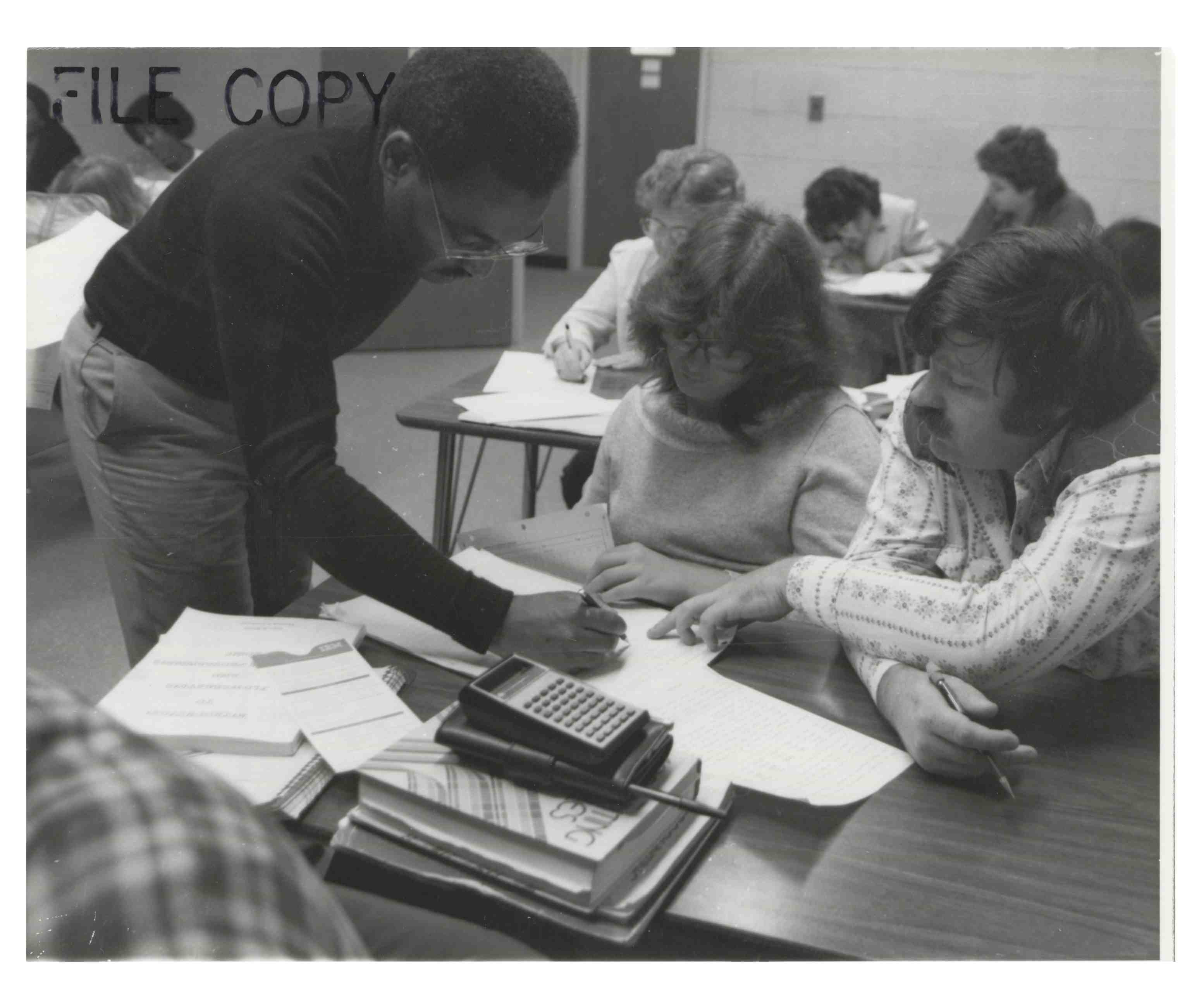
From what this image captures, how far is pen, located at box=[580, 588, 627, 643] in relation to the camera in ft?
3.92

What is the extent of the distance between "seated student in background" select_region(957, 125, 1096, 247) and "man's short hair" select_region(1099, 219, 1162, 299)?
4 centimetres

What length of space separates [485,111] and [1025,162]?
0.86 metres

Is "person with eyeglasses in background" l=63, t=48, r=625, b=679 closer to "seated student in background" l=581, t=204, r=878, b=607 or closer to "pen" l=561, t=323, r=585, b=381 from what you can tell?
"seated student in background" l=581, t=204, r=878, b=607

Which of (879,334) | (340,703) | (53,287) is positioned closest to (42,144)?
(53,287)

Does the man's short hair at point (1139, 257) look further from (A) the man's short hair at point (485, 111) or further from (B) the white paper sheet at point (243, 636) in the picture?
(B) the white paper sheet at point (243, 636)

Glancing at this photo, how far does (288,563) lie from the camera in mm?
1210

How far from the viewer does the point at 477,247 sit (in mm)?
1169

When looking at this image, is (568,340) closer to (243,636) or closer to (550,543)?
(550,543)

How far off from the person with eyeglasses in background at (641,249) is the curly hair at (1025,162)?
48 centimetres

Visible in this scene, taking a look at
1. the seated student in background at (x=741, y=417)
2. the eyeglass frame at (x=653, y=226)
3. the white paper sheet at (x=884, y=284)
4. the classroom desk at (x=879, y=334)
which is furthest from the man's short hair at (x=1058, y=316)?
the white paper sheet at (x=884, y=284)

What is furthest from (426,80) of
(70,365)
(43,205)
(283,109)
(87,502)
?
(87,502)

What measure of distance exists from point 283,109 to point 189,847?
912 mm

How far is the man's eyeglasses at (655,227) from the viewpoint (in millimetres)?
2146

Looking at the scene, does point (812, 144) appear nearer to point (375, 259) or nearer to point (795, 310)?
point (795, 310)
